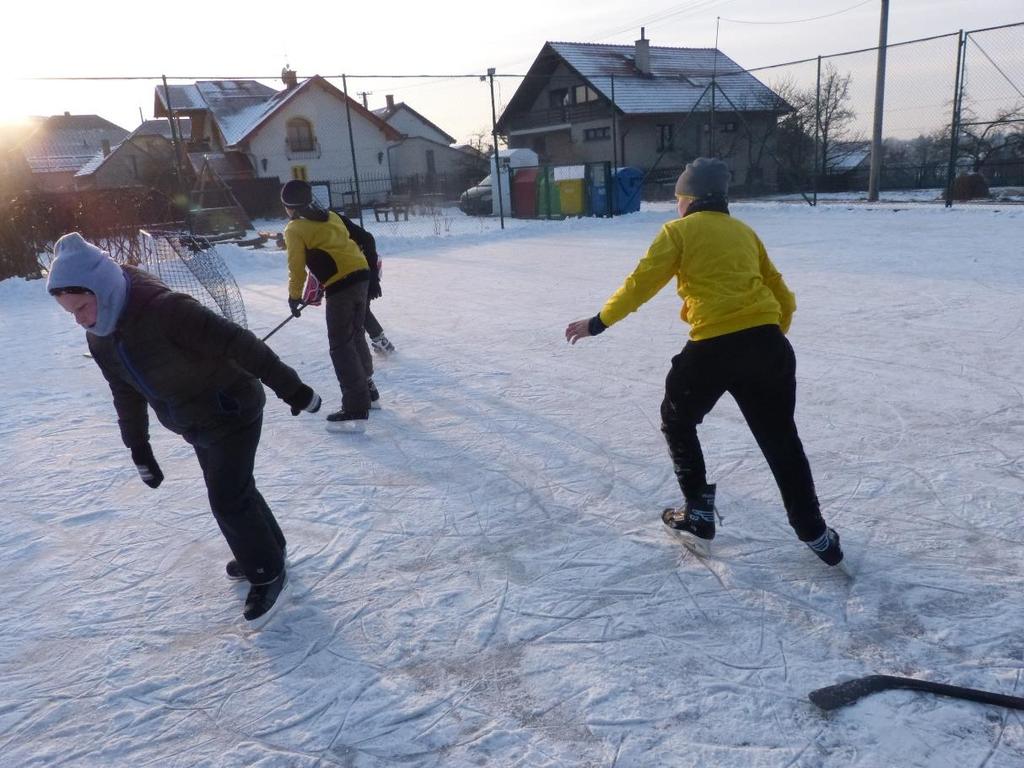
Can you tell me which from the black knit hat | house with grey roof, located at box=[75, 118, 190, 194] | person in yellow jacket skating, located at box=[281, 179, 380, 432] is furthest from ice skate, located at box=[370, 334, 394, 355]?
house with grey roof, located at box=[75, 118, 190, 194]

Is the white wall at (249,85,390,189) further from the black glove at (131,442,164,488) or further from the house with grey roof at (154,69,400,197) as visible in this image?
the black glove at (131,442,164,488)

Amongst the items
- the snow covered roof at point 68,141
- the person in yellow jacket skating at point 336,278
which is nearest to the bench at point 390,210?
the person in yellow jacket skating at point 336,278

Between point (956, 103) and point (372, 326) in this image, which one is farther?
point (956, 103)

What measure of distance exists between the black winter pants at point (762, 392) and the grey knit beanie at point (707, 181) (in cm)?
54

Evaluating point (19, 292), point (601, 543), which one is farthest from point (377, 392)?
point (19, 292)

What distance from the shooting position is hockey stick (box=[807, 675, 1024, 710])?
224 cm

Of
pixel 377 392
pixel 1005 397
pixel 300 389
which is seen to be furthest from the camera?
pixel 377 392

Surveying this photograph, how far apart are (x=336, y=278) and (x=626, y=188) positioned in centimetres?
1569

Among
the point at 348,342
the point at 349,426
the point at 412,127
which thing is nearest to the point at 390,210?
the point at 412,127

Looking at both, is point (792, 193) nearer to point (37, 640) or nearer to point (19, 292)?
point (19, 292)

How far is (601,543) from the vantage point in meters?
3.36

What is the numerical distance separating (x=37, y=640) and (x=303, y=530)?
1153 mm

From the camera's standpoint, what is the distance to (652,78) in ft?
105

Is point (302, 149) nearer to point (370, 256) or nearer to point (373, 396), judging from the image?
point (370, 256)
